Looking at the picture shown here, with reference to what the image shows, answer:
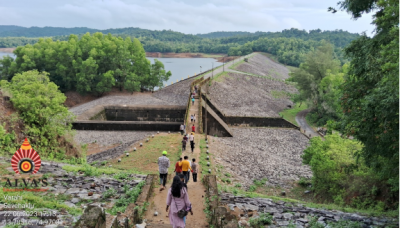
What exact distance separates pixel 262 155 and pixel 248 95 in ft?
77.4

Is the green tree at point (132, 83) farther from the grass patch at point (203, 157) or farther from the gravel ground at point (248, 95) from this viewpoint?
the grass patch at point (203, 157)

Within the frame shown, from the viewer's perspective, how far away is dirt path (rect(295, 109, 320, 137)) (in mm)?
33219

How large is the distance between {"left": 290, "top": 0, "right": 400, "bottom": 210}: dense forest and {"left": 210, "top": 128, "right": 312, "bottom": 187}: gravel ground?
222 centimetres

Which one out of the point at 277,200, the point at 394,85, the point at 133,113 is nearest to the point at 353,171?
the point at 277,200

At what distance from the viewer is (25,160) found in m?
8.62

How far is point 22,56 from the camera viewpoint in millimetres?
45469

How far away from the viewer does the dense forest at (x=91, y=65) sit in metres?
42.4

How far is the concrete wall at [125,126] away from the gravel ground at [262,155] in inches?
209

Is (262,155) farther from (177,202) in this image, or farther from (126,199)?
(177,202)

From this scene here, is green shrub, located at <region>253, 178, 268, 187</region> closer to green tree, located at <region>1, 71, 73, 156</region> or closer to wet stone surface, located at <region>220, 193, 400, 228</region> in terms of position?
wet stone surface, located at <region>220, 193, 400, 228</region>

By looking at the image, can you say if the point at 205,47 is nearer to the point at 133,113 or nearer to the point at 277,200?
the point at 133,113

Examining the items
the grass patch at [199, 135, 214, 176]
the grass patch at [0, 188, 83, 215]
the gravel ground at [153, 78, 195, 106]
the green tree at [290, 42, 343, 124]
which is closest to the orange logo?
the grass patch at [0, 188, 83, 215]

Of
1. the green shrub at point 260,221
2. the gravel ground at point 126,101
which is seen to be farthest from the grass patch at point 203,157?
the gravel ground at point 126,101

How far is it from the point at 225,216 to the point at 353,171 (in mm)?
7912
